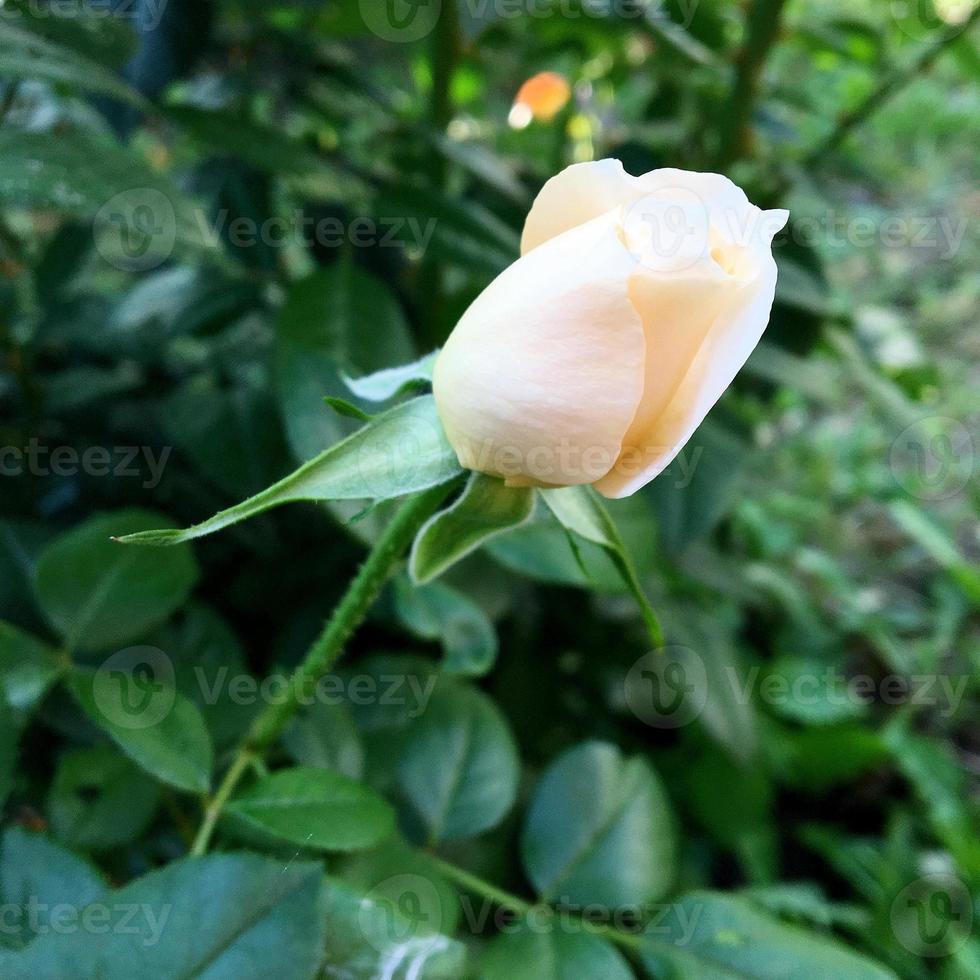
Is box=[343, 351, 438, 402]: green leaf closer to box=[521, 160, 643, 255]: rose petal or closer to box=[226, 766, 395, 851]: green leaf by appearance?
box=[521, 160, 643, 255]: rose petal

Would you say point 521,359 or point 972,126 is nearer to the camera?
point 521,359

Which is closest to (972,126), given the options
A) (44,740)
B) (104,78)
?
(104,78)

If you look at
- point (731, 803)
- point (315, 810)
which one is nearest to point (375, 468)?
point (315, 810)

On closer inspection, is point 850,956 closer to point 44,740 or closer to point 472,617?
point 472,617

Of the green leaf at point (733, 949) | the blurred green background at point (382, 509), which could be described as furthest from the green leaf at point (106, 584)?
the green leaf at point (733, 949)

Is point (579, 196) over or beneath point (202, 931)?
over

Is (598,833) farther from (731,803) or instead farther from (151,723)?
→ (731,803)

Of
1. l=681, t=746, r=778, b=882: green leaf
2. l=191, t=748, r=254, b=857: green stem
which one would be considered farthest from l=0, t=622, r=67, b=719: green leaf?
l=681, t=746, r=778, b=882: green leaf
